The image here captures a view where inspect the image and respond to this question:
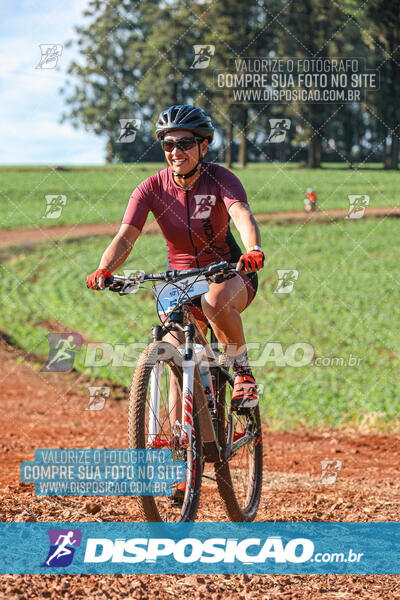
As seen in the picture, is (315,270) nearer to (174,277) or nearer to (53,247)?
(53,247)

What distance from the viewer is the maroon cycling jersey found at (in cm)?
475

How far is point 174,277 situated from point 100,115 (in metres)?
34.1

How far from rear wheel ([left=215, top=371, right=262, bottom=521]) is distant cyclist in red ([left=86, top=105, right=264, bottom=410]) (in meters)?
0.15

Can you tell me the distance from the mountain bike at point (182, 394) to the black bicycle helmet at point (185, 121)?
40.3 inches

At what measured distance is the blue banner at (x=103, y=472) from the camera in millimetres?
3828
